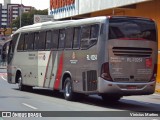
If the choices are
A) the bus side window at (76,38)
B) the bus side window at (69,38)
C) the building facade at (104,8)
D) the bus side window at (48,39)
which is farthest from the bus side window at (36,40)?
the building facade at (104,8)

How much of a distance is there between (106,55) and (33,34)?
6810 mm

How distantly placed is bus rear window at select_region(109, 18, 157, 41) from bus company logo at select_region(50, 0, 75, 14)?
74.5ft

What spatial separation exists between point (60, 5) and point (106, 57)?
27088 mm

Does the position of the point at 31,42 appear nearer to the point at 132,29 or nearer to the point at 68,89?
the point at 68,89

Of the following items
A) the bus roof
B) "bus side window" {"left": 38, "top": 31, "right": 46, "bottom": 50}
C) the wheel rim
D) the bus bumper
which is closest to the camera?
the bus bumper

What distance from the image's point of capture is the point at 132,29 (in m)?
16.3

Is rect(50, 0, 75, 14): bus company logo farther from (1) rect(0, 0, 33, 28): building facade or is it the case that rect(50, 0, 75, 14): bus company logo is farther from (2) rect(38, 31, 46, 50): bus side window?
(1) rect(0, 0, 33, 28): building facade

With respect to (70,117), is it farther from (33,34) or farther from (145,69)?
(33,34)

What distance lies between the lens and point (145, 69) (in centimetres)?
1639

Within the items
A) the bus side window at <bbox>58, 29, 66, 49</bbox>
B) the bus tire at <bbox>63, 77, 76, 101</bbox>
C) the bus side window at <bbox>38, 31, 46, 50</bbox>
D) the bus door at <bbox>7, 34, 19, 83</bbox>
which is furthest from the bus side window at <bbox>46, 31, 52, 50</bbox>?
the bus door at <bbox>7, 34, 19, 83</bbox>

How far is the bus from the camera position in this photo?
628 inches

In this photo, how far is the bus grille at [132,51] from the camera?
633 inches

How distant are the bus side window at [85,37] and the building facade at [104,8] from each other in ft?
37.2

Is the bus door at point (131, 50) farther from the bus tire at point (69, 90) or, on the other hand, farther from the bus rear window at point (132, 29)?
the bus tire at point (69, 90)
